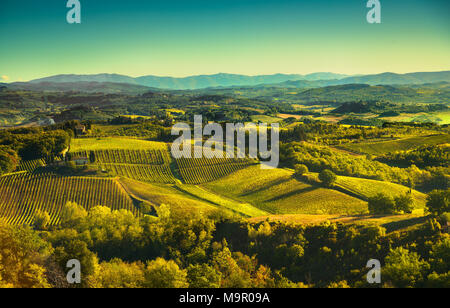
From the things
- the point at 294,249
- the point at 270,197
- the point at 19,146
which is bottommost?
the point at 270,197

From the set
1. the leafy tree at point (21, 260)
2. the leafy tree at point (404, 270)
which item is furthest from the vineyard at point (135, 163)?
the leafy tree at point (404, 270)

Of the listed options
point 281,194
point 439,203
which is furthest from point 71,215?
point 439,203

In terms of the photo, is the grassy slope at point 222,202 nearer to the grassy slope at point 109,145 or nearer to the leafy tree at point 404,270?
the grassy slope at point 109,145

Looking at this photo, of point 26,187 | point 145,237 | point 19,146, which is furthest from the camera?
point 19,146

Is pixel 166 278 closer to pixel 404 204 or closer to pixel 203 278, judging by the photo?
pixel 203 278

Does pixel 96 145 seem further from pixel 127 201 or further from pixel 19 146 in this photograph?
pixel 127 201
